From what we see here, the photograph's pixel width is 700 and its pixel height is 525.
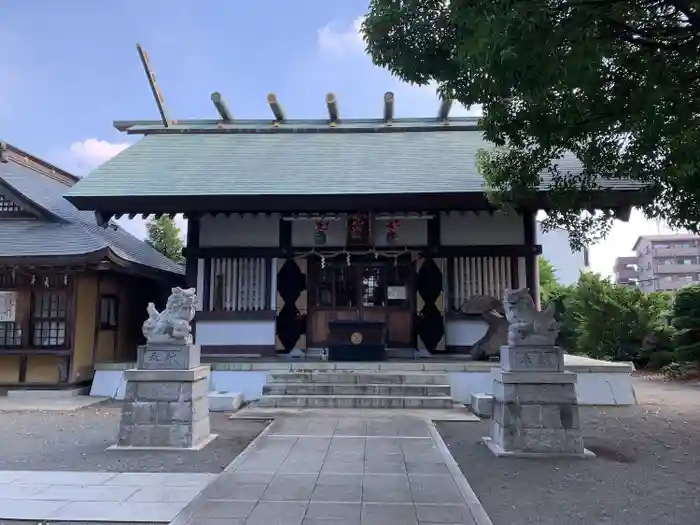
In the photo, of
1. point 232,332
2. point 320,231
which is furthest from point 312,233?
point 232,332

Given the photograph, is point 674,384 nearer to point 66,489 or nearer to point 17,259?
point 66,489

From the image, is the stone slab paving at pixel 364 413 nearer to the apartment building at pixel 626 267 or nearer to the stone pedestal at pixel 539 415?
the stone pedestal at pixel 539 415

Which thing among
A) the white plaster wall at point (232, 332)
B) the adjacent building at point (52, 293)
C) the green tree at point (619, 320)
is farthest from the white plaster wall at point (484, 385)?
the green tree at point (619, 320)

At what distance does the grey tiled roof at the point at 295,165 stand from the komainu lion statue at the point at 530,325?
4491 millimetres

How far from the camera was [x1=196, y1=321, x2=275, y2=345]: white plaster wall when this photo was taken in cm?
1098

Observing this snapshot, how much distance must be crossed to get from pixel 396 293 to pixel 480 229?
2243 mm

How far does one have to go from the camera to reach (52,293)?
1030cm

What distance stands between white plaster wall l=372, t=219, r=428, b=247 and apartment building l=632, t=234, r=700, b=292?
48.4 meters

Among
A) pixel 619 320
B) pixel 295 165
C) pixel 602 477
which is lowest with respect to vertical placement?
pixel 602 477

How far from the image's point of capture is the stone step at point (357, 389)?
339 inches

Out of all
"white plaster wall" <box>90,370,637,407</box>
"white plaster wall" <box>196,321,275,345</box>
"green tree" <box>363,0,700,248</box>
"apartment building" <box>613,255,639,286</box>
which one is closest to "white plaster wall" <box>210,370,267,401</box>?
"white plaster wall" <box>90,370,637,407</box>

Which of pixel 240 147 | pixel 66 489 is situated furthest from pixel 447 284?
pixel 66 489

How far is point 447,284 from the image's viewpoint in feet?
36.4

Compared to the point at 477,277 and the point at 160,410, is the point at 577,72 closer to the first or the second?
the point at 160,410
